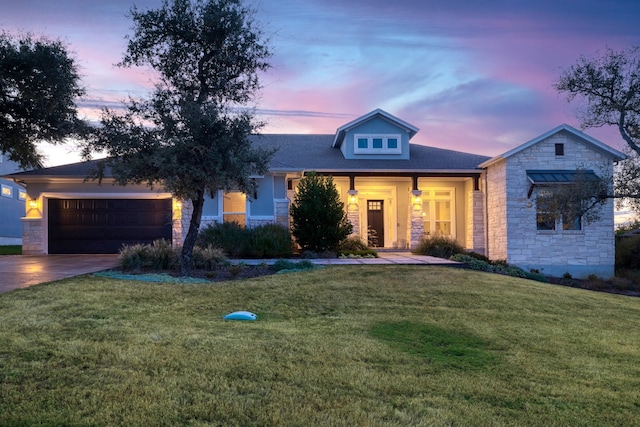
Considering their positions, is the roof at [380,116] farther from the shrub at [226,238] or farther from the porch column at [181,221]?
the porch column at [181,221]

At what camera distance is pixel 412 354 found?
4.73 meters

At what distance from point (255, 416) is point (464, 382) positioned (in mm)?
1861

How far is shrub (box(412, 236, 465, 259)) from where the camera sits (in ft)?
54.0

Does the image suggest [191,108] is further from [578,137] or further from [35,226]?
[578,137]

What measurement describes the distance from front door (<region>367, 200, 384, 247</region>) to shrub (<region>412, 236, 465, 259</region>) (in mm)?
3315

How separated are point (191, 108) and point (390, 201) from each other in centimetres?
1228

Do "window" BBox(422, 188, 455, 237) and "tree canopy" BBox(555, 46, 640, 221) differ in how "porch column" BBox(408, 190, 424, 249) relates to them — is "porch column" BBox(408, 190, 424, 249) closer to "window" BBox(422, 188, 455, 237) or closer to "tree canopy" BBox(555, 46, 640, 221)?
"window" BBox(422, 188, 455, 237)

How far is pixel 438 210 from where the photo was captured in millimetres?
20562

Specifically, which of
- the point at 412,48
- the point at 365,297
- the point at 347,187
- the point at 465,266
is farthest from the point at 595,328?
the point at 347,187

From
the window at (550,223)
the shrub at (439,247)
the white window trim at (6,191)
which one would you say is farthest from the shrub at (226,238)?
the white window trim at (6,191)

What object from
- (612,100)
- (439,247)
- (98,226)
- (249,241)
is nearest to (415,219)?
(439,247)

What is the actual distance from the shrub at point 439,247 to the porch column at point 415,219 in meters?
1.55

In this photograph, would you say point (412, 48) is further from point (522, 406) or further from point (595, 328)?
point (522, 406)

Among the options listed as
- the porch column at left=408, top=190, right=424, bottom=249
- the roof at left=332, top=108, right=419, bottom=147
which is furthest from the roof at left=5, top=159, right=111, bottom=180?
the porch column at left=408, top=190, right=424, bottom=249
